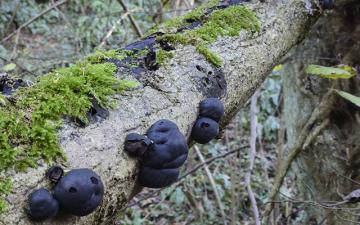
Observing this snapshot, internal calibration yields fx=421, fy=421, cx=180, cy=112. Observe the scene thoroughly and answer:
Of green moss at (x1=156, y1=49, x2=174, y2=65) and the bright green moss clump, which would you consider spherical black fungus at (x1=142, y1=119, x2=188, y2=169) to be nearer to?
the bright green moss clump

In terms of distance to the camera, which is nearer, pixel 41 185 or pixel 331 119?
pixel 41 185

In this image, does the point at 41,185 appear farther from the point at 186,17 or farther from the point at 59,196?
the point at 186,17

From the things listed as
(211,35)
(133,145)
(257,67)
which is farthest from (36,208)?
(257,67)

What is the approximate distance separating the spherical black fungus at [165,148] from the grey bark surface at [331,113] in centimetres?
228

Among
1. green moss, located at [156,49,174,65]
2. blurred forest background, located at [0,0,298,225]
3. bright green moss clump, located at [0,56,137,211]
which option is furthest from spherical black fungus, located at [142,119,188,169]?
blurred forest background, located at [0,0,298,225]

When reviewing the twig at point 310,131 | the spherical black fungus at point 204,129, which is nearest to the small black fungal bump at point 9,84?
the spherical black fungus at point 204,129

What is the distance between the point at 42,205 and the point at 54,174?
0.11 metres

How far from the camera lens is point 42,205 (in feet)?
3.96

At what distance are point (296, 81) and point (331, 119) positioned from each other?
61 cm

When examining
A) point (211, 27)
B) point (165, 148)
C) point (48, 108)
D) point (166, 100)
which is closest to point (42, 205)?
point (48, 108)

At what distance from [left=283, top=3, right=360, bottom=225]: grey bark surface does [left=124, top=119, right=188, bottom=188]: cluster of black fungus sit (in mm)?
2280

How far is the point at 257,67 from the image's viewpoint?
7.84 ft

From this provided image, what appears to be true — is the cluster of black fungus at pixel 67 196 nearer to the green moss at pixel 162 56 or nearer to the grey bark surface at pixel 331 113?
the green moss at pixel 162 56

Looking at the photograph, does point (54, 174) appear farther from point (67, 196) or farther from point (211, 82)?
point (211, 82)
